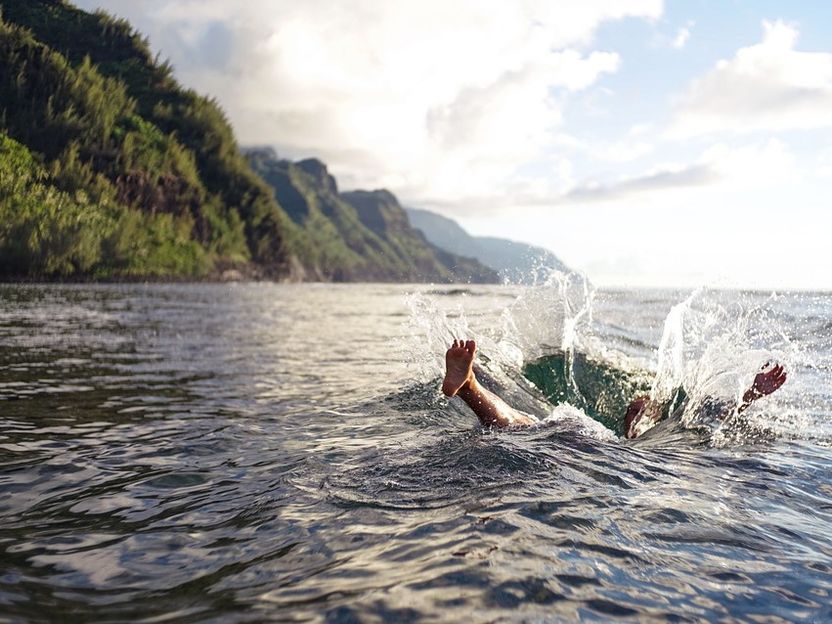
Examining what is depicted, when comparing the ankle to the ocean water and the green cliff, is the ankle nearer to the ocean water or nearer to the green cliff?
the ocean water

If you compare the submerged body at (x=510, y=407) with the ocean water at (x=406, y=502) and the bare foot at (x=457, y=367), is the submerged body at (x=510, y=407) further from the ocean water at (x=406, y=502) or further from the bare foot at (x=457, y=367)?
the ocean water at (x=406, y=502)

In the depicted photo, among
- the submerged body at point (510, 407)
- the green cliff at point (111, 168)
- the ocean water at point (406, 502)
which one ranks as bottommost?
the ocean water at point (406, 502)

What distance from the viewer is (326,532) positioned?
366cm

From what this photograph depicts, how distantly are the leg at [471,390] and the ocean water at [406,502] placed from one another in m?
0.30

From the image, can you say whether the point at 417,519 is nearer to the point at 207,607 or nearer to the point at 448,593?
the point at 448,593

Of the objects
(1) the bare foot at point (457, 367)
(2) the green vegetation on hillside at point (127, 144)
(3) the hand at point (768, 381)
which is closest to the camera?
(1) the bare foot at point (457, 367)

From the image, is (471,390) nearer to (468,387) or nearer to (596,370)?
(468,387)

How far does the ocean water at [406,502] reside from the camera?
289 centimetres

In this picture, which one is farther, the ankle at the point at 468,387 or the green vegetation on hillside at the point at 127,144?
the green vegetation on hillside at the point at 127,144

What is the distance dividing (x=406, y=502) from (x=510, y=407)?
319 centimetres

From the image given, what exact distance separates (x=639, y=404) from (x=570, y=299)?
155 inches

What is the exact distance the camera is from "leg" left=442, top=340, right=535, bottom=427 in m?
5.93

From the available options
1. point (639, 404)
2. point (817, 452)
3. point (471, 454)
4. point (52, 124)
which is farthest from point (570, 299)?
point (52, 124)

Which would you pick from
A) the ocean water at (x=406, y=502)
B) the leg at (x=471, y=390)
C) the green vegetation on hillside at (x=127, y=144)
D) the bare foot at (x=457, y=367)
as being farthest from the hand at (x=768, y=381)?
the green vegetation on hillside at (x=127, y=144)
